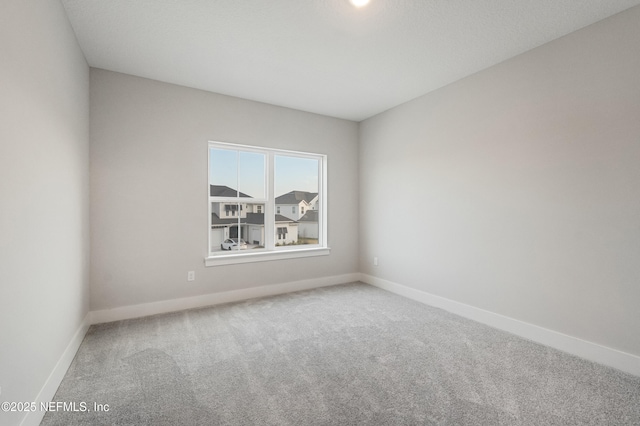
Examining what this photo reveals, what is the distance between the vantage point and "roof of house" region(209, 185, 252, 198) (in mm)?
3785

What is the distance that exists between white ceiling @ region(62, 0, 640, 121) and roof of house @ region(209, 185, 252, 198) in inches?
48.2

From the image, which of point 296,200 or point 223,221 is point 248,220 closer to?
point 223,221

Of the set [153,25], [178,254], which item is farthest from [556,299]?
[153,25]

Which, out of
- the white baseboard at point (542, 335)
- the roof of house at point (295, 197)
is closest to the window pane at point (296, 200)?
the roof of house at point (295, 197)

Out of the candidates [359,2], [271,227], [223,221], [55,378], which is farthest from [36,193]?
[271,227]

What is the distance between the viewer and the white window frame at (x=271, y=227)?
374 cm

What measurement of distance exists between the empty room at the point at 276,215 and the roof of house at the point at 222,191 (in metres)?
0.03

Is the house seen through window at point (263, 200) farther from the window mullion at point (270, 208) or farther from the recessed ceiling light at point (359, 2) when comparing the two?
the recessed ceiling light at point (359, 2)

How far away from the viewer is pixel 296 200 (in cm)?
453

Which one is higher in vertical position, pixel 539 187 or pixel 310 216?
pixel 539 187

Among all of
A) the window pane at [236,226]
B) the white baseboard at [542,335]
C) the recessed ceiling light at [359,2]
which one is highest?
the recessed ceiling light at [359,2]

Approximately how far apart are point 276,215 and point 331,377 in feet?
8.58

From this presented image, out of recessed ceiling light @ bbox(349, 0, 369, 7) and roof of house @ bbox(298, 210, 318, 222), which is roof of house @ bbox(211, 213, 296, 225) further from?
recessed ceiling light @ bbox(349, 0, 369, 7)

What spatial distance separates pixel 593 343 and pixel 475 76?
2.69 meters
